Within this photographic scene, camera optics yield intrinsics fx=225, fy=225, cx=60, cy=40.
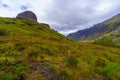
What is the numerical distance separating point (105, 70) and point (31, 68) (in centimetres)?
770

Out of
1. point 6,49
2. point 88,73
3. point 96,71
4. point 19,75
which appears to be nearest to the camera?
point 19,75

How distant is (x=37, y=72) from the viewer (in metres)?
20.2

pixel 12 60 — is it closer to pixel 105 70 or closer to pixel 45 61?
pixel 45 61

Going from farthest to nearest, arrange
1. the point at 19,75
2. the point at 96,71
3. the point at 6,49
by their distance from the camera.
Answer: the point at 6,49, the point at 96,71, the point at 19,75

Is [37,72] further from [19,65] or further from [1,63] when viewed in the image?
[1,63]

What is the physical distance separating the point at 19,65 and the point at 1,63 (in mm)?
1958

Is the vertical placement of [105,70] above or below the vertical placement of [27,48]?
below

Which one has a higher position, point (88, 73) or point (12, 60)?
point (12, 60)

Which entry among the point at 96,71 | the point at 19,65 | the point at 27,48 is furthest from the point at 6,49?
the point at 96,71

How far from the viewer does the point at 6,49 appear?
95.4 ft

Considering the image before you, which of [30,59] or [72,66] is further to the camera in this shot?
[30,59]

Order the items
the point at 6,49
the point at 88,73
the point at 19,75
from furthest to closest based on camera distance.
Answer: the point at 6,49
the point at 88,73
the point at 19,75

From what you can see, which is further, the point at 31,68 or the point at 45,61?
the point at 45,61

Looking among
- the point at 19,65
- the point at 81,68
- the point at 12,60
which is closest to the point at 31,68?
the point at 19,65
